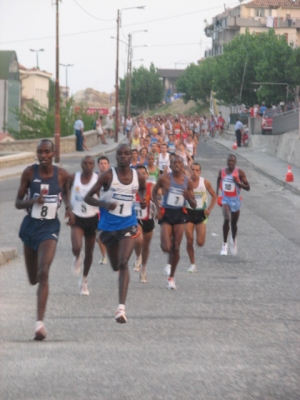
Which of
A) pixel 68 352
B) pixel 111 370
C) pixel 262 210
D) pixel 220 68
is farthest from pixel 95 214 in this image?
pixel 220 68

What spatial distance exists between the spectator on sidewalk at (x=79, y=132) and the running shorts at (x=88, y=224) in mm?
35803

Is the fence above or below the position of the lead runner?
below

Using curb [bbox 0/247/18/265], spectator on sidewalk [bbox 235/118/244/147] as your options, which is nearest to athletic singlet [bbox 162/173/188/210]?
curb [bbox 0/247/18/265]

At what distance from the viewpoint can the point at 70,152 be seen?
1900 inches

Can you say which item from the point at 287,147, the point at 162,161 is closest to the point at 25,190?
the point at 162,161

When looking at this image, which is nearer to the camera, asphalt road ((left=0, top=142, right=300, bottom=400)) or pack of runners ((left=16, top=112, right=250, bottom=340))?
asphalt road ((left=0, top=142, right=300, bottom=400))

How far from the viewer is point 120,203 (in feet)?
30.9

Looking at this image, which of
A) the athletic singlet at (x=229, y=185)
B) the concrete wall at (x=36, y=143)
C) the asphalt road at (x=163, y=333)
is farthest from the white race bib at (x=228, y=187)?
the concrete wall at (x=36, y=143)

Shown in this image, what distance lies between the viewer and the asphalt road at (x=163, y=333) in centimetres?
656

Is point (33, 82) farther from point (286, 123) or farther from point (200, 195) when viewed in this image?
point (200, 195)

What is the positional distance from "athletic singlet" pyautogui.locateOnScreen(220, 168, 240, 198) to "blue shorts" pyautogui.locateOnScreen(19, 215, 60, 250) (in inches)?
271

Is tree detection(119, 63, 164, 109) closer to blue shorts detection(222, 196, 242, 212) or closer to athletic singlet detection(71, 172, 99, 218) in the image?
blue shorts detection(222, 196, 242, 212)

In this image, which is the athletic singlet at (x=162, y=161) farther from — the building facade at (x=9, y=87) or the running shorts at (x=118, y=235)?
the building facade at (x=9, y=87)

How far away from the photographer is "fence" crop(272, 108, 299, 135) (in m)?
46.4
